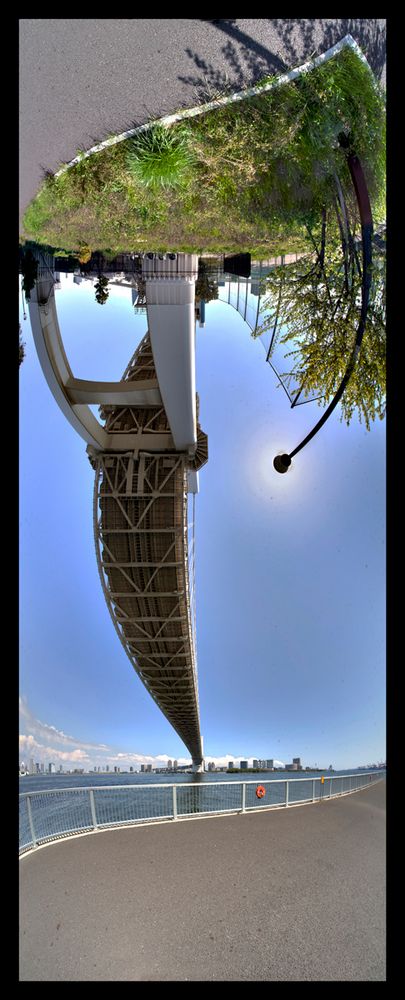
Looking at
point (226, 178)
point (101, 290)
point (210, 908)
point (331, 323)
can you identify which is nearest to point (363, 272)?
point (331, 323)

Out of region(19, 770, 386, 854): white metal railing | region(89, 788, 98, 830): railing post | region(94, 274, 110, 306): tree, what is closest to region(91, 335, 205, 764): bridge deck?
region(19, 770, 386, 854): white metal railing

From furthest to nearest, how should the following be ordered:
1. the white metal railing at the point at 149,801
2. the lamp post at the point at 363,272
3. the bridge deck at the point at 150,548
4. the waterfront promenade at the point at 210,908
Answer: the bridge deck at the point at 150,548, the white metal railing at the point at 149,801, the lamp post at the point at 363,272, the waterfront promenade at the point at 210,908

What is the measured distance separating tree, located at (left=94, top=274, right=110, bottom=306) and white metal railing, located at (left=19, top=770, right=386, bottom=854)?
16.5 feet

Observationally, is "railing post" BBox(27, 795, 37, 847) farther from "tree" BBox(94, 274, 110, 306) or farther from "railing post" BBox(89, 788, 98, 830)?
"tree" BBox(94, 274, 110, 306)

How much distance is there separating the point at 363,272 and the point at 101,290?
8.66 ft

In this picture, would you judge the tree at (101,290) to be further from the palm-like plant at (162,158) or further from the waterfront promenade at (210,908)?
the waterfront promenade at (210,908)

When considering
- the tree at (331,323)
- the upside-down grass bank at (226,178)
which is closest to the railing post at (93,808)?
the tree at (331,323)

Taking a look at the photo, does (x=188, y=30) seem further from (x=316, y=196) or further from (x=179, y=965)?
(x=179, y=965)

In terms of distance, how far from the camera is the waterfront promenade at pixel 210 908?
4.36 meters

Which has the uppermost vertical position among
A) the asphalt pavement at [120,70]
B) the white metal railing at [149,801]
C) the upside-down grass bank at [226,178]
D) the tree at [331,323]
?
the asphalt pavement at [120,70]

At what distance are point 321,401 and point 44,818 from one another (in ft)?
17.4

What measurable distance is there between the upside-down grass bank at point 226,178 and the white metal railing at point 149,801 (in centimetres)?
543

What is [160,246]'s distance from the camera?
540cm

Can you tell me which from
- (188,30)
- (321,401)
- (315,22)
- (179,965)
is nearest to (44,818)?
(179,965)
